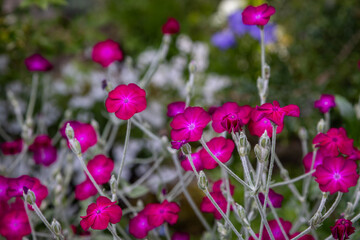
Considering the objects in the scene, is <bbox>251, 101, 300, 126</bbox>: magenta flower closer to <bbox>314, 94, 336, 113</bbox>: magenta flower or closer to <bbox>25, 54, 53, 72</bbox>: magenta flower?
<bbox>314, 94, 336, 113</bbox>: magenta flower

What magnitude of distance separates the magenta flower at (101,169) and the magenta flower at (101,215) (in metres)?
0.12

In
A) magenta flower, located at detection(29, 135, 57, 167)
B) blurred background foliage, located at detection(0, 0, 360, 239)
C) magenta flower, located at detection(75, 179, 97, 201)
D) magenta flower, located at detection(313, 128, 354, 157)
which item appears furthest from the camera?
blurred background foliage, located at detection(0, 0, 360, 239)

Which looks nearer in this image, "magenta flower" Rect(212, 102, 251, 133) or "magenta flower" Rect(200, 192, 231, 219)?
"magenta flower" Rect(212, 102, 251, 133)

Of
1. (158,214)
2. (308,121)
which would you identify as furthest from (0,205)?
(308,121)

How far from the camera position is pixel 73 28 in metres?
1.59

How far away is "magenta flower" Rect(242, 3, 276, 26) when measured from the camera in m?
0.81

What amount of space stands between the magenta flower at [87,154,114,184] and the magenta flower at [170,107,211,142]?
0.21 metres

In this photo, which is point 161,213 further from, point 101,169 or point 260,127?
point 260,127

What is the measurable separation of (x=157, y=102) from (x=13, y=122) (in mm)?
630

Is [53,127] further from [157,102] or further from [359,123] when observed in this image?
[359,123]

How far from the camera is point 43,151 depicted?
3.32 feet

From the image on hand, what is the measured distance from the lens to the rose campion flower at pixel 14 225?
79 cm

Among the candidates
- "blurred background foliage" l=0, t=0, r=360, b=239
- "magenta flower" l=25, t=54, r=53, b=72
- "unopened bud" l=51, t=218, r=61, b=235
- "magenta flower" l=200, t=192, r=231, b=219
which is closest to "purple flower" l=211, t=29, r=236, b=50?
"blurred background foliage" l=0, t=0, r=360, b=239

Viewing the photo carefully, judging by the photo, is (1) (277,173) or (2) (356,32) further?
(1) (277,173)
